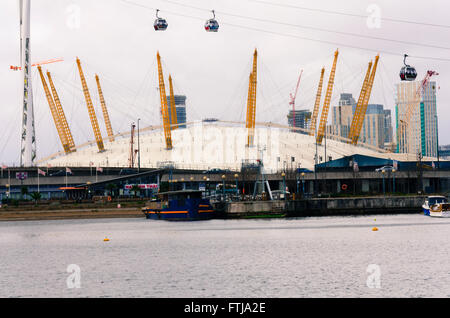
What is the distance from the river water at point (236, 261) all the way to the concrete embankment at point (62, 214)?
31.1 metres

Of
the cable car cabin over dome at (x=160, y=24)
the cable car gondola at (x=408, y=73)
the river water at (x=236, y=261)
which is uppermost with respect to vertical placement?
the cable car cabin over dome at (x=160, y=24)

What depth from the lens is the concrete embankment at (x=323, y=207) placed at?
124688 millimetres

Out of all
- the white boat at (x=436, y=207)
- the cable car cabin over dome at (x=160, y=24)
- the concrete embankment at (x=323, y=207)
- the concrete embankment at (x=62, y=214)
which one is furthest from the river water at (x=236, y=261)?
the concrete embankment at (x=62, y=214)

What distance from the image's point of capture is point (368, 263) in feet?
203

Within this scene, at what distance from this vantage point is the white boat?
381 feet

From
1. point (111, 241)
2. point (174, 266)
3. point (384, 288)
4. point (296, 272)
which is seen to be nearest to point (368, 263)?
point (296, 272)

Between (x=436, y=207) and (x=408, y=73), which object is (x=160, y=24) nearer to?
(x=408, y=73)

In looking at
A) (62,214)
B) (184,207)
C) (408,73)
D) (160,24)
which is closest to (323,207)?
(184,207)

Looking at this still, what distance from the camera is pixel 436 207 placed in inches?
4589

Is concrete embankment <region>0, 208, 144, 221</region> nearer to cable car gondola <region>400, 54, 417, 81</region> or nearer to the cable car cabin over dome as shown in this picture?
the cable car cabin over dome

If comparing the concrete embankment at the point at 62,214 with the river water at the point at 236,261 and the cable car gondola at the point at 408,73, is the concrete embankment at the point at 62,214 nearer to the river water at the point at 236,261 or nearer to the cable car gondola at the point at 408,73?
the river water at the point at 236,261

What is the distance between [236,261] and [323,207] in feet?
212
